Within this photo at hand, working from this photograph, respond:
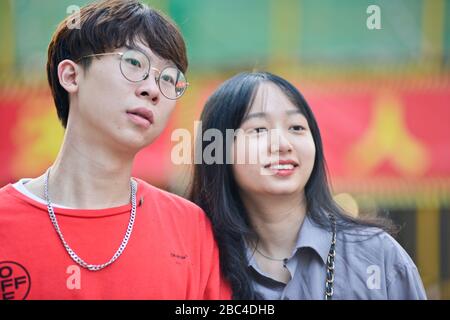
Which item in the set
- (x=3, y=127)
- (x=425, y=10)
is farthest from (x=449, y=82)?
(x=3, y=127)

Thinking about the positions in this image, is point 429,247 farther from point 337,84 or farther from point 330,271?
point 330,271

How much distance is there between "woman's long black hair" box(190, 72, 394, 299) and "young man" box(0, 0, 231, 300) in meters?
0.11

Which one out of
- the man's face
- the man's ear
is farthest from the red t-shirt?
the man's ear

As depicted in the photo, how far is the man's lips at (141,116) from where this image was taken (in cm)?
188

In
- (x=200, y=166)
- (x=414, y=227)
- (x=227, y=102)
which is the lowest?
(x=414, y=227)

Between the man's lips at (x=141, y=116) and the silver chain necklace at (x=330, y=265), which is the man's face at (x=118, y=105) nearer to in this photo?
the man's lips at (x=141, y=116)

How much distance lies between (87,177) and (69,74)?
344mm

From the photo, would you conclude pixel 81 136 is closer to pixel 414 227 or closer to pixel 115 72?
pixel 115 72

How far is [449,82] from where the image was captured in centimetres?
418

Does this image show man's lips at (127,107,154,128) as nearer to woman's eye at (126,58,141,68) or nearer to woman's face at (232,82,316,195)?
woman's eye at (126,58,141,68)

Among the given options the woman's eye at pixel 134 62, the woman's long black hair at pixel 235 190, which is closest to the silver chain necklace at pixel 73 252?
the woman's long black hair at pixel 235 190

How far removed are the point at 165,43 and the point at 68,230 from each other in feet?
2.20

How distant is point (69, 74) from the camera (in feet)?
6.50

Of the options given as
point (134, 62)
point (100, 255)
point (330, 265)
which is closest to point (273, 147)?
point (330, 265)
